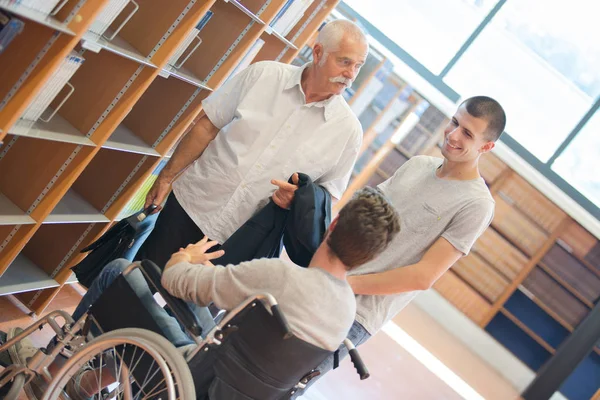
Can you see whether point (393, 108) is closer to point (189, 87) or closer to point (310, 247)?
point (189, 87)

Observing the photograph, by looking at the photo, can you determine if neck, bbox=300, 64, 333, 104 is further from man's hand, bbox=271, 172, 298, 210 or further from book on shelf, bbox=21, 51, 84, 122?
book on shelf, bbox=21, 51, 84, 122

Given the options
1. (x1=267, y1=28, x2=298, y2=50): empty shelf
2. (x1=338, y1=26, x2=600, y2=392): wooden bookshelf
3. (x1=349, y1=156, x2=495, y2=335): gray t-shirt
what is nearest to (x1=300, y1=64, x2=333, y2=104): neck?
(x1=349, y1=156, x2=495, y2=335): gray t-shirt

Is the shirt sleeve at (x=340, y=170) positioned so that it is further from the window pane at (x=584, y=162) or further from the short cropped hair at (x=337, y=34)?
the window pane at (x=584, y=162)

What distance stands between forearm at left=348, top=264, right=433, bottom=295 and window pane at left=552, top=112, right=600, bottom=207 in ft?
17.9

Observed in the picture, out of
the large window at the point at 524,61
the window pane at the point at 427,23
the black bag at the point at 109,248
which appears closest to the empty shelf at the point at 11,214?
the black bag at the point at 109,248

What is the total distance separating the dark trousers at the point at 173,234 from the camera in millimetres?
2557

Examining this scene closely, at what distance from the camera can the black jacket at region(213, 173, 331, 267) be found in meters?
2.38

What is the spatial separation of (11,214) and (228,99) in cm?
98

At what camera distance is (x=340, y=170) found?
257 cm

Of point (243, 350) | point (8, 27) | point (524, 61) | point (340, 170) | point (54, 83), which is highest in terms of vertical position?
point (524, 61)

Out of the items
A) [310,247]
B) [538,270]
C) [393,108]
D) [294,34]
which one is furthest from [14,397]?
[538,270]

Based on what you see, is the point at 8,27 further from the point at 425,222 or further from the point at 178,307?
the point at 425,222

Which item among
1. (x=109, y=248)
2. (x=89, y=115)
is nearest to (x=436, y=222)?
(x=109, y=248)

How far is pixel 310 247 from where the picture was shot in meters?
2.41
